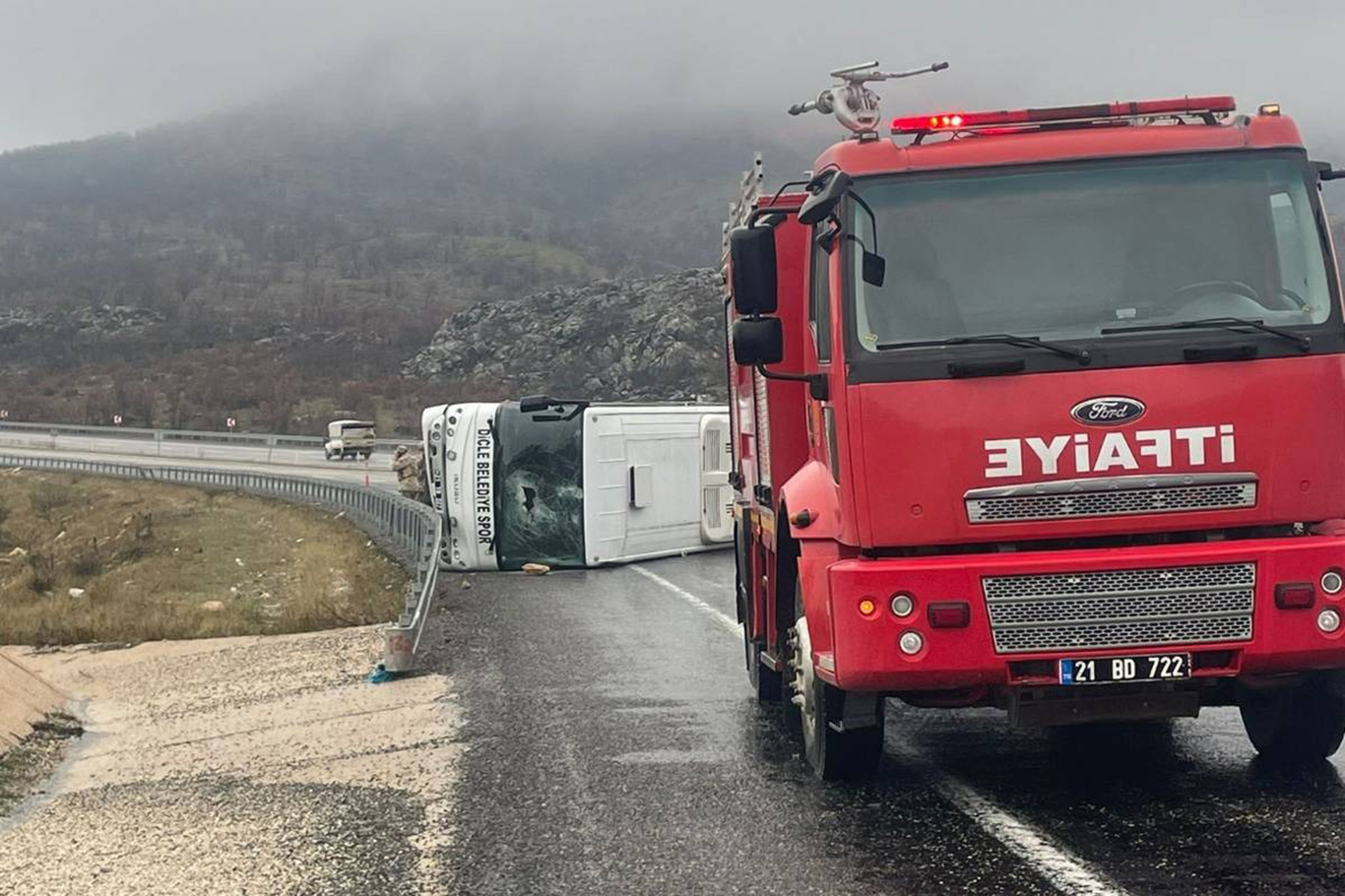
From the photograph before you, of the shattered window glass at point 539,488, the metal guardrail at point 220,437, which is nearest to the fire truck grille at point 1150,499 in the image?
the shattered window glass at point 539,488

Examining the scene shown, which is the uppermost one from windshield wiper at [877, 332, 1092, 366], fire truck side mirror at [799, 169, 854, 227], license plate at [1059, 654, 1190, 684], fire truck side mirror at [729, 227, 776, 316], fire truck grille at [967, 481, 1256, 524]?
fire truck side mirror at [799, 169, 854, 227]

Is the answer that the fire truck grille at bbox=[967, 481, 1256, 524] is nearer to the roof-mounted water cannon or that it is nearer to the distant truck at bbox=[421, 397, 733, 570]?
the roof-mounted water cannon

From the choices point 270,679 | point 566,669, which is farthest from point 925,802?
point 270,679

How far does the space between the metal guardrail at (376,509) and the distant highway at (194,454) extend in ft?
18.9

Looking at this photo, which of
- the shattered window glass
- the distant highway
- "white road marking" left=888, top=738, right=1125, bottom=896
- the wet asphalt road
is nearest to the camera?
"white road marking" left=888, top=738, right=1125, bottom=896

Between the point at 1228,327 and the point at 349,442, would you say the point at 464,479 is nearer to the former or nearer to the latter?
the point at 1228,327

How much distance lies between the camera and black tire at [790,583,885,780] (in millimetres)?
6793

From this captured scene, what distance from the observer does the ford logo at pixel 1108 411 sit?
5.80 m

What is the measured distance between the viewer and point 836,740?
689cm

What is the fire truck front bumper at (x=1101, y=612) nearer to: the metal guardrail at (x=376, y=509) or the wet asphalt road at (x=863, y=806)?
the wet asphalt road at (x=863, y=806)

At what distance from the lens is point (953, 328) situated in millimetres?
Result: 6020

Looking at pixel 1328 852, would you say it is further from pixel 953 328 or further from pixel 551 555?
pixel 551 555

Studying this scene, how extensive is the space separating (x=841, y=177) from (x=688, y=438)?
55.1ft

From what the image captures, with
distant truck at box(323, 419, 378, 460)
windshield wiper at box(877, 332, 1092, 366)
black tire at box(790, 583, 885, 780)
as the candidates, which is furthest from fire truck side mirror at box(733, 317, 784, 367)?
distant truck at box(323, 419, 378, 460)
